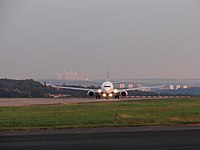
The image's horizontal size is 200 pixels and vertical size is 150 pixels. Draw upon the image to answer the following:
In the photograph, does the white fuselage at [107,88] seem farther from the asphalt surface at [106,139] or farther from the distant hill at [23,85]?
the distant hill at [23,85]

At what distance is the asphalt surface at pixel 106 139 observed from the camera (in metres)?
18.5

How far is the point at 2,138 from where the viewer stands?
22312mm

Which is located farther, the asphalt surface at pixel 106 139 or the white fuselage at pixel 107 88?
the white fuselage at pixel 107 88

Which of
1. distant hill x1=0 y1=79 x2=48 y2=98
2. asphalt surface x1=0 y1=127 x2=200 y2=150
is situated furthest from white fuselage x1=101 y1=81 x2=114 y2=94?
distant hill x1=0 y1=79 x2=48 y2=98

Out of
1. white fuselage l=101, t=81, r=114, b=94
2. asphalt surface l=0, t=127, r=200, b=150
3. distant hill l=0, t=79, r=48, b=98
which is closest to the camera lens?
asphalt surface l=0, t=127, r=200, b=150

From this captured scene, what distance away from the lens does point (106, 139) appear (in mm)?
21078

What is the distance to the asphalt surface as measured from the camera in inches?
728

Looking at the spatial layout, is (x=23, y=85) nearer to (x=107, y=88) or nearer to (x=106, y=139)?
(x=107, y=88)

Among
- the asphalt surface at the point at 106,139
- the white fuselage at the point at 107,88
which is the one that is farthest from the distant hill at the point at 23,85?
the asphalt surface at the point at 106,139

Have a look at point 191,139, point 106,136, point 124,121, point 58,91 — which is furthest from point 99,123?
point 58,91

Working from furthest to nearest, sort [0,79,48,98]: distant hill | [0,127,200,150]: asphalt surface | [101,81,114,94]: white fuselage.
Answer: [0,79,48,98]: distant hill
[101,81,114,94]: white fuselage
[0,127,200,150]: asphalt surface

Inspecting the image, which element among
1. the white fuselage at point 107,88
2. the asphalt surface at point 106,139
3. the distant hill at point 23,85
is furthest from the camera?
the distant hill at point 23,85

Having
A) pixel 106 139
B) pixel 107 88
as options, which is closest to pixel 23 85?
pixel 107 88

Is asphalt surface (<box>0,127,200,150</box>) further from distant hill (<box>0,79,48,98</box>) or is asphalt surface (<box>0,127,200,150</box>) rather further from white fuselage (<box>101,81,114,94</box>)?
distant hill (<box>0,79,48,98</box>)
